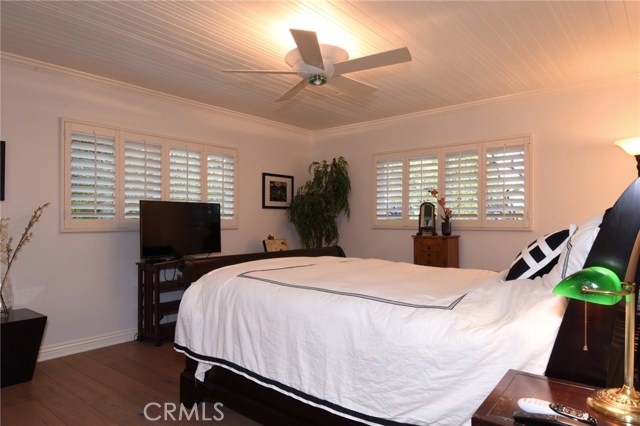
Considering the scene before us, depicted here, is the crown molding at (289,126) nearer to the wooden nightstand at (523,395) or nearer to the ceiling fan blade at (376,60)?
the ceiling fan blade at (376,60)

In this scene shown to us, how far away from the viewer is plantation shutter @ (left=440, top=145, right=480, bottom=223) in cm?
464

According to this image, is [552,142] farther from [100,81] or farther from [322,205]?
[100,81]

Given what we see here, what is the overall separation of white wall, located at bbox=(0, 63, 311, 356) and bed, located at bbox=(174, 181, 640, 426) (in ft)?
6.07

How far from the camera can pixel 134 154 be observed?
413 centimetres

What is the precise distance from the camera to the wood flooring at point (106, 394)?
246 cm

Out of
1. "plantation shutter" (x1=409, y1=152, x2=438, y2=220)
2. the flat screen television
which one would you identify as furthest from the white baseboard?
"plantation shutter" (x1=409, y1=152, x2=438, y2=220)

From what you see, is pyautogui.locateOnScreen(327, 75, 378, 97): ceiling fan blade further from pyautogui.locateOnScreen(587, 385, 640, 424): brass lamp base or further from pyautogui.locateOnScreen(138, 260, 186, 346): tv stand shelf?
pyautogui.locateOnScreen(587, 385, 640, 424): brass lamp base

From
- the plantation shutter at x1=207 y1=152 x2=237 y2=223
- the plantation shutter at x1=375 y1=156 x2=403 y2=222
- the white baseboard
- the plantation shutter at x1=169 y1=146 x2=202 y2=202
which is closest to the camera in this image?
the white baseboard

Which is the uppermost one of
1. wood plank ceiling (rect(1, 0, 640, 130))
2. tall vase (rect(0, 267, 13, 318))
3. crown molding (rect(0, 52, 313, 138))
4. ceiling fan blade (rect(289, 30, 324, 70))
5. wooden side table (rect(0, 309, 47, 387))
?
wood plank ceiling (rect(1, 0, 640, 130))

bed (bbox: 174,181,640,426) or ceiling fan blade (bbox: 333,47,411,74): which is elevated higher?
ceiling fan blade (bbox: 333,47,411,74)

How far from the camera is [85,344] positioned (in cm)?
378

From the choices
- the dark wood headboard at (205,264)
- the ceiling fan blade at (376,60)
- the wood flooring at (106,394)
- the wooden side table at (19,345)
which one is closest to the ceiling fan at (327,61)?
the ceiling fan blade at (376,60)

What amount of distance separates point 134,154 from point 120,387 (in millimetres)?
2235

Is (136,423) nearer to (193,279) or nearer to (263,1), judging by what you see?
(193,279)
